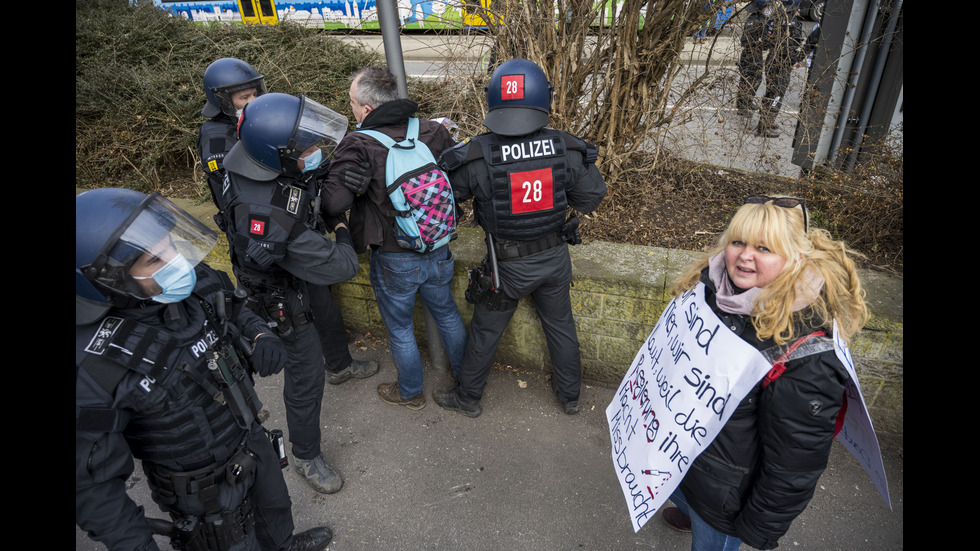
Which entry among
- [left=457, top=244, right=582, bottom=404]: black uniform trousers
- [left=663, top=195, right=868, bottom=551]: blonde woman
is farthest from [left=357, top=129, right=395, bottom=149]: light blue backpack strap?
[left=663, top=195, right=868, bottom=551]: blonde woman

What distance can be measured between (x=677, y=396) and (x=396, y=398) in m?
2.18

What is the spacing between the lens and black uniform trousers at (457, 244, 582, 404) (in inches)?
119

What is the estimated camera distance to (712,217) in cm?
431

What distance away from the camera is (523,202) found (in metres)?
2.85

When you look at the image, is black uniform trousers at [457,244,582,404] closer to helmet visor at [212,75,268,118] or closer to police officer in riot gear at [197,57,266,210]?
police officer in riot gear at [197,57,266,210]

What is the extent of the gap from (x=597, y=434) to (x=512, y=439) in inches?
21.4

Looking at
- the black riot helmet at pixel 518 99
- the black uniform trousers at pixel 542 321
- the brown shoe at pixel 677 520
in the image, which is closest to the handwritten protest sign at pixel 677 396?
the brown shoe at pixel 677 520

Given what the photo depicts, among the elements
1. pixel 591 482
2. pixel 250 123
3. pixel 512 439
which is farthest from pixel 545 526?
pixel 250 123

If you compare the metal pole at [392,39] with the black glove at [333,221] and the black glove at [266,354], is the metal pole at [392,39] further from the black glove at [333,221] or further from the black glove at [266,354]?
the black glove at [266,354]

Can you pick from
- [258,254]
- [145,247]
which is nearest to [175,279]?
[145,247]

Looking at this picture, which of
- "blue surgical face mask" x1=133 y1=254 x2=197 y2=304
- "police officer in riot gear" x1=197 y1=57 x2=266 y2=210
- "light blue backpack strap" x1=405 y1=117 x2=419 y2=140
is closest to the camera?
"blue surgical face mask" x1=133 y1=254 x2=197 y2=304

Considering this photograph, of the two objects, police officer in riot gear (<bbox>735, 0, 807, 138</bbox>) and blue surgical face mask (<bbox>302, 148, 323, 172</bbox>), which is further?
police officer in riot gear (<bbox>735, 0, 807, 138</bbox>)

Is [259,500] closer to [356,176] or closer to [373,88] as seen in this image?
[356,176]

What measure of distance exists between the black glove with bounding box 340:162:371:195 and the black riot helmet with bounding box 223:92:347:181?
0.25m
